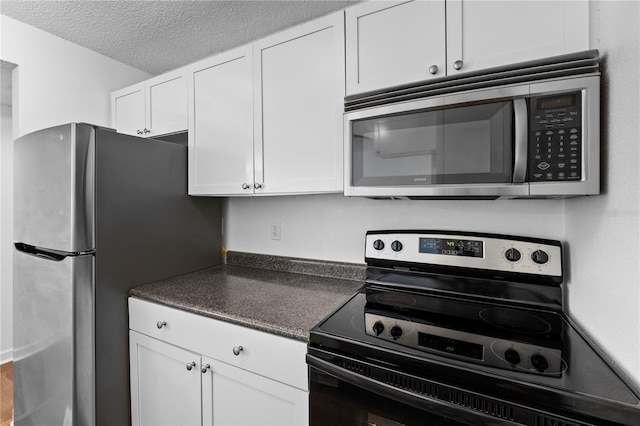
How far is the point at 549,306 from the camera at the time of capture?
1.15 m

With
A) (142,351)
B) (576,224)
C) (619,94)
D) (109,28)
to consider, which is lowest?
(142,351)

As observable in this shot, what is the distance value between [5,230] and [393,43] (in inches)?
136

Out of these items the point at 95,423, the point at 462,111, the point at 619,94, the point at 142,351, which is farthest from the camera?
the point at 142,351

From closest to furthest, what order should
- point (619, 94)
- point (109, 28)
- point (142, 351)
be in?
point (619, 94), point (142, 351), point (109, 28)

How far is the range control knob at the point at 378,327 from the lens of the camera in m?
0.97

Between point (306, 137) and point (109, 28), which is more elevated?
point (109, 28)

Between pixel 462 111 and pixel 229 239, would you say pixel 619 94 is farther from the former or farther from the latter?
pixel 229 239

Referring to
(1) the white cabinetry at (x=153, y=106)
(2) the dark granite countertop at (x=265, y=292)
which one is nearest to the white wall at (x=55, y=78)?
(1) the white cabinetry at (x=153, y=106)

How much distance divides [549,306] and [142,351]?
5.99 ft

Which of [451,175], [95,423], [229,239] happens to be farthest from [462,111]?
[95,423]

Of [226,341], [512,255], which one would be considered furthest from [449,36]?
[226,341]

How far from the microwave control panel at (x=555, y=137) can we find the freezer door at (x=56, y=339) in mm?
1819

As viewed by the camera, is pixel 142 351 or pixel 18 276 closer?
pixel 142 351

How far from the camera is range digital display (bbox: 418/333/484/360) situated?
833mm
